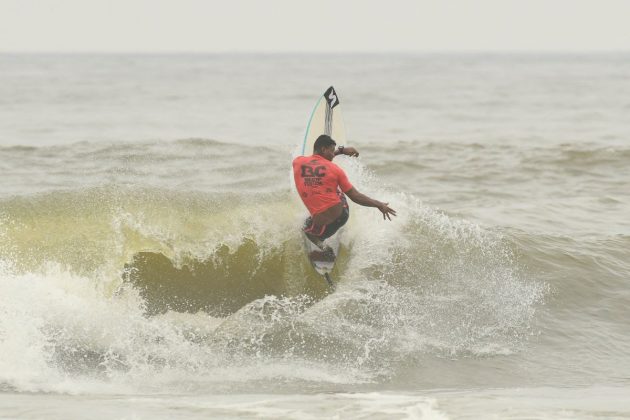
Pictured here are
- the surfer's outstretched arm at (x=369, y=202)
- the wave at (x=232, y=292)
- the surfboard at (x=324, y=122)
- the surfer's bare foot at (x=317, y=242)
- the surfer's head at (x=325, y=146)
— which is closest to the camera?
the wave at (x=232, y=292)

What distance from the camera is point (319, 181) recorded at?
898 cm

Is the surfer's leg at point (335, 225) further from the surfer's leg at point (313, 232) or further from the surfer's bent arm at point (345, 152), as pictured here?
the surfer's bent arm at point (345, 152)

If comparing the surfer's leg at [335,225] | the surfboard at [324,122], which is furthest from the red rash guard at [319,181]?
the surfboard at [324,122]

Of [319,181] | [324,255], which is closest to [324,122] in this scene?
[324,255]

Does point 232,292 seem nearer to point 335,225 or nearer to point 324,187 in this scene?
point 335,225

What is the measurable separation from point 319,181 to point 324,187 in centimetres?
9

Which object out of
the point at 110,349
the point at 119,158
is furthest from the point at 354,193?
the point at 119,158

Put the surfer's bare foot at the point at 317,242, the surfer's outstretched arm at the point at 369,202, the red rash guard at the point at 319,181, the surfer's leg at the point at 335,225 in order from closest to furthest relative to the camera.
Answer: the surfer's outstretched arm at the point at 369,202 < the red rash guard at the point at 319,181 < the surfer's leg at the point at 335,225 < the surfer's bare foot at the point at 317,242

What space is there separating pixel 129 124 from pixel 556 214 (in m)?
18.3

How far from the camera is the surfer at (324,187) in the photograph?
29.3ft

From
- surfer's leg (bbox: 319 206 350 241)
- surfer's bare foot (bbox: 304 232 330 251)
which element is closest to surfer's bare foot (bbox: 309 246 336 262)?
surfer's bare foot (bbox: 304 232 330 251)

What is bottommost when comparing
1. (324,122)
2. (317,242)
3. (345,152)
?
(317,242)

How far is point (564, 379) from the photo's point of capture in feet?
25.5

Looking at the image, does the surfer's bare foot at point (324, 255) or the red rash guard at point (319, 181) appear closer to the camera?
the red rash guard at point (319, 181)
